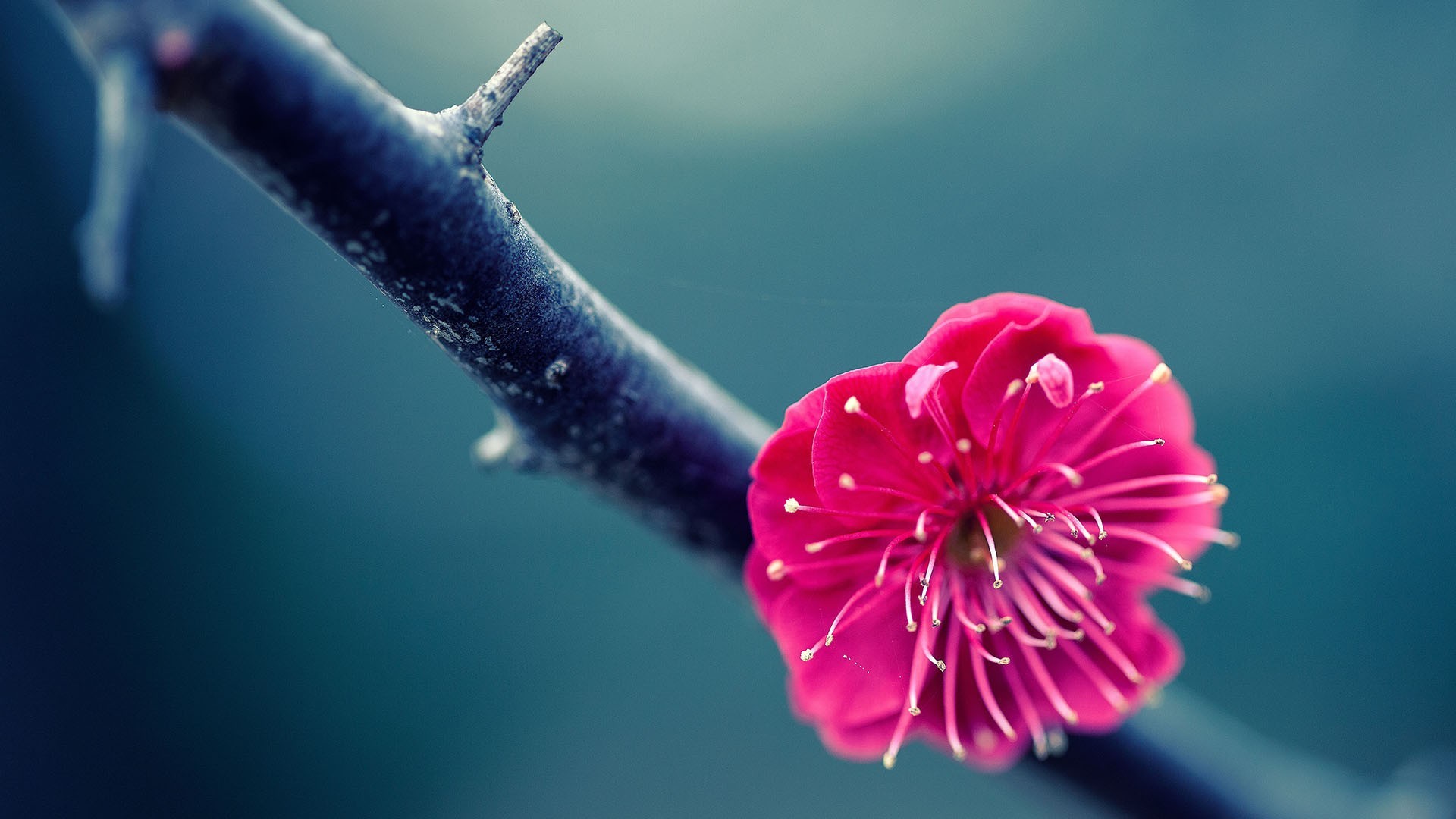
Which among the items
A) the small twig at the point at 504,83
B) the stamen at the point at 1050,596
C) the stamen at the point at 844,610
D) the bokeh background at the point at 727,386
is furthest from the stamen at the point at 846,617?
the bokeh background at the point at 727,386

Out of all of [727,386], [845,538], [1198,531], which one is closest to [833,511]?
[845,538]

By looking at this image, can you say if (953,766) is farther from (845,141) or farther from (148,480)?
(148,480)

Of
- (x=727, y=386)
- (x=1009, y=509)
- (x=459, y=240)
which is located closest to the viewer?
(x=459, y=240)

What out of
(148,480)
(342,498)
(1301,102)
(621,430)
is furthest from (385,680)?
(1301,102)

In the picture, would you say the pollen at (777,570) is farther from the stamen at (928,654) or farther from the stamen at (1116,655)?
the stamen at (1116,655)

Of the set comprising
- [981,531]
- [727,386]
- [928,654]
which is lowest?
[928,654]

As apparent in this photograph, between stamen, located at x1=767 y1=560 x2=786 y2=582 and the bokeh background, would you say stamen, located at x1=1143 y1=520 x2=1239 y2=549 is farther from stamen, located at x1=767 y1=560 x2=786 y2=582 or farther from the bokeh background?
the bokeh background

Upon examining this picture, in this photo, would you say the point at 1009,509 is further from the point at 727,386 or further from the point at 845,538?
the point at 727,386
